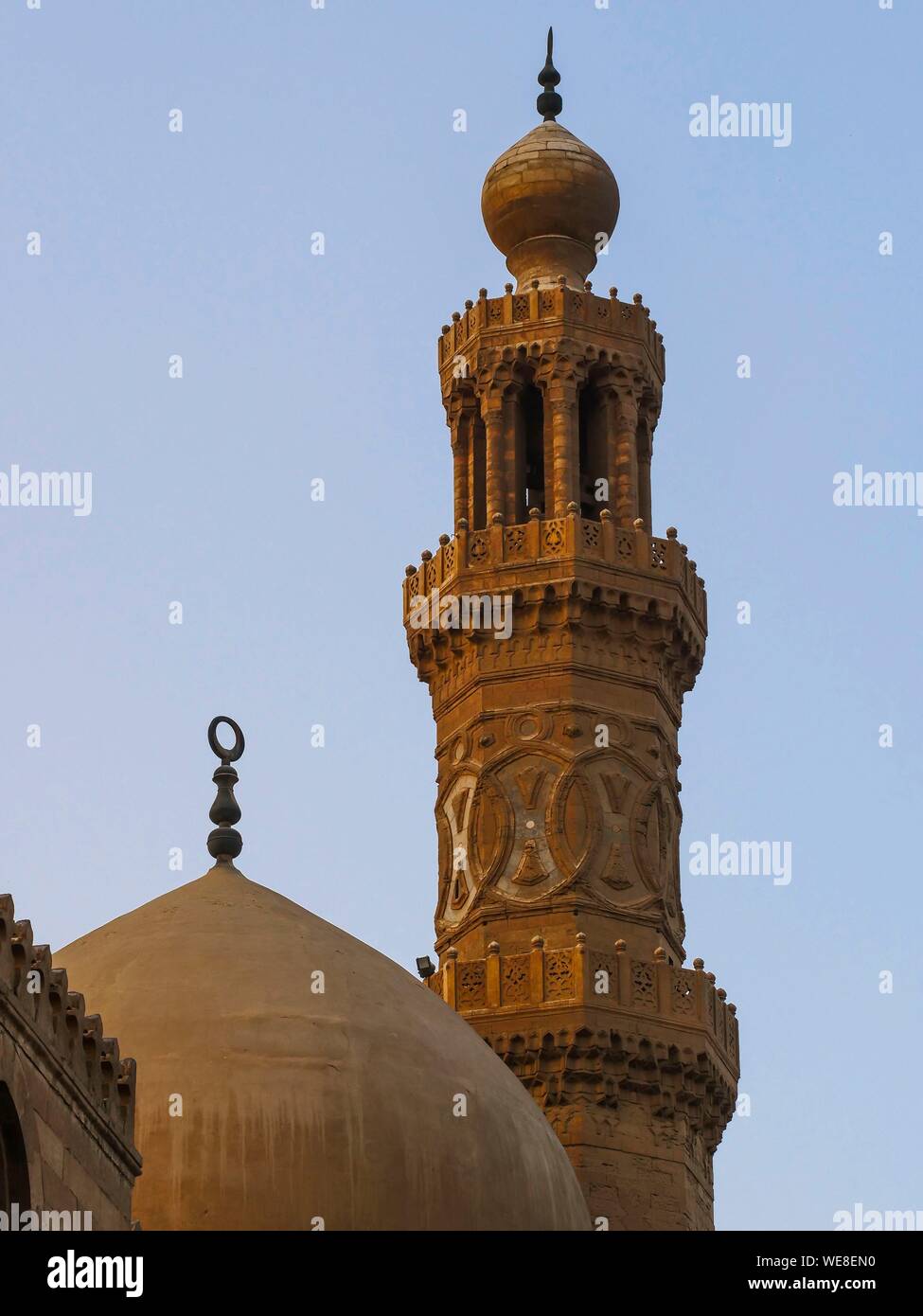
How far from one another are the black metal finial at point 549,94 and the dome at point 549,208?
1.17 m

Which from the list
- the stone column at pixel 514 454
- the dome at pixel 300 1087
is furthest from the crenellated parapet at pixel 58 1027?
the stone column at pixel 514 454

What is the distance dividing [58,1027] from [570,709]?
48.2ft

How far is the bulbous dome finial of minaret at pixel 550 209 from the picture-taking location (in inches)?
1212

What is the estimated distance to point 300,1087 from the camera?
1948cm

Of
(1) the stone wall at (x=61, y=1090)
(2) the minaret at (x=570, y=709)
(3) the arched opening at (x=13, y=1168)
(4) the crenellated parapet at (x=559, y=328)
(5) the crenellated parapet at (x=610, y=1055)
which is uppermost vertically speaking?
(4) the crenellated parapet at (x=559, y=328)

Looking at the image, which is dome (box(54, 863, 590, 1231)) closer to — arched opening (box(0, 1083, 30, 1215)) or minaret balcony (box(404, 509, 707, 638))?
arched opening (box(0, 1083, 30, 1215))

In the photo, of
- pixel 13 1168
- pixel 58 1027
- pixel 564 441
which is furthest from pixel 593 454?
pixel 13 1168

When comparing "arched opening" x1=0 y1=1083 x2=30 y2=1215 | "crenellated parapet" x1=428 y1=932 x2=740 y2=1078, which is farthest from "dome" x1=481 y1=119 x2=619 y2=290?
"arched opening" x1=0 y1=1083 x2=30 y2=1215

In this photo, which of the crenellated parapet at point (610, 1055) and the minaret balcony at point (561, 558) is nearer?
the crenellated parapet at point (610, 1055)

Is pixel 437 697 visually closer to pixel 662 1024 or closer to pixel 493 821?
pixel 493 821

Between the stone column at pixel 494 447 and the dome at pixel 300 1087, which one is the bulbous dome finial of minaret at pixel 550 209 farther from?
the dome at pixel 300 1087

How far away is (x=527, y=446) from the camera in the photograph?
30750 mm
